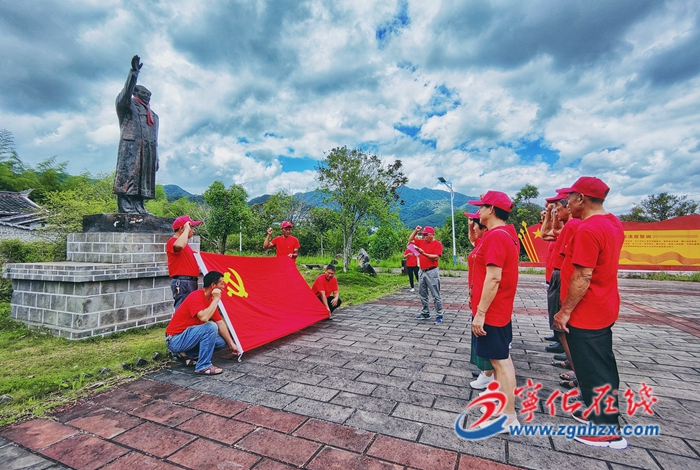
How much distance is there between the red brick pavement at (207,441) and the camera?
2006 mm

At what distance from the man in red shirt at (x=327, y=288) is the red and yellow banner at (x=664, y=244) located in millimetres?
12100

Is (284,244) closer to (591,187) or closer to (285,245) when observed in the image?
(285,245)

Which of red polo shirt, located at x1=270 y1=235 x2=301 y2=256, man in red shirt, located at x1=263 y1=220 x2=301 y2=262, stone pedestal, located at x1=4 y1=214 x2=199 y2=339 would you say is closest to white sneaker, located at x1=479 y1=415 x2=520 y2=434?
stone pedestal, located at x1=4 y1=214 x2=199 y2=339

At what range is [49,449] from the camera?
6.97 feet

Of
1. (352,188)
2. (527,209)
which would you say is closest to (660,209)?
(527,209)

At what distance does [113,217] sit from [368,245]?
20359 millimetres

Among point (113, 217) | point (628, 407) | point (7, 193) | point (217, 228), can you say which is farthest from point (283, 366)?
point (7, 193)

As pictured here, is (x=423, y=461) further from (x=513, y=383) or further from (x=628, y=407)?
(x=628, y=407)

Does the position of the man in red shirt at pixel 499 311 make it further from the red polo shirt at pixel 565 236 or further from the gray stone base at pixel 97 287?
the gray stone base at pixel 97 287

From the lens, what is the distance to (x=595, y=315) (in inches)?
88.4

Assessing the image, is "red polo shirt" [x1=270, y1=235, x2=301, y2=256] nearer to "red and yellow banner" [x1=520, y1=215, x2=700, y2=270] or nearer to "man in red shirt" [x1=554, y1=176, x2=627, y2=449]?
"man in red shirt" [x1=554, y1=176, x2=627, y2=449]

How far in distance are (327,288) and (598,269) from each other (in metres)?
4.54

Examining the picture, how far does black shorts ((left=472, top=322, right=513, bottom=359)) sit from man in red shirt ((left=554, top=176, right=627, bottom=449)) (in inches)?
13.9

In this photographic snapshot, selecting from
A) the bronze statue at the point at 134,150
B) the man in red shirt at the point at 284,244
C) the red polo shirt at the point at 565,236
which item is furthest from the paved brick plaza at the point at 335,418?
the bronze statue at the point at 134,150
